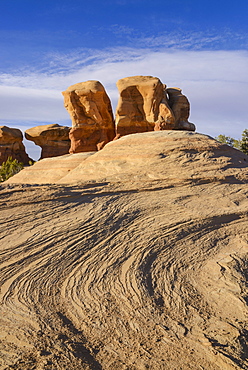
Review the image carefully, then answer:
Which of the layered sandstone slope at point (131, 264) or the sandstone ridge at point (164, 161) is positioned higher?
the sandstone ridge at point (164, 161)

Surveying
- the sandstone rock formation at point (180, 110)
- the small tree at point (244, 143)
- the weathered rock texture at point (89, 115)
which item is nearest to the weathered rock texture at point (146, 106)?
the sandstone rock formation at point (180, 110)

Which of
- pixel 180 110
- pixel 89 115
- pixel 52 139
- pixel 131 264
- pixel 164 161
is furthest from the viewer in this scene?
pixel 52 139

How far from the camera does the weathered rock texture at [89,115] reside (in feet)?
94.3

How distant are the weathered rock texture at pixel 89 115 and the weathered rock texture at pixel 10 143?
519 inches

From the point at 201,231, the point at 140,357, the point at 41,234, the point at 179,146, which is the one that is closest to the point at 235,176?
the point at 179,146

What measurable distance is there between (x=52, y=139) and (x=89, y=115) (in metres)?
12.3

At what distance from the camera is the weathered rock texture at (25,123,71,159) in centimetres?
4053

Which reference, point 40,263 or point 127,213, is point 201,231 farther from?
point 40,263

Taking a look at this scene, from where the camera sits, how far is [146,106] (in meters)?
26.1

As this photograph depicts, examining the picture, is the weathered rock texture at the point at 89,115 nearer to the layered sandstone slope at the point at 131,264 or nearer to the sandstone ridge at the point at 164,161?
the sandstone ridge at the point at 164,161

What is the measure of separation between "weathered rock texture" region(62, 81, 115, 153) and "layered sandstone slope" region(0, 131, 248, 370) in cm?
1952

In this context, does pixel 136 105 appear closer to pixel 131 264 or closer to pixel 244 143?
pixel 244 143

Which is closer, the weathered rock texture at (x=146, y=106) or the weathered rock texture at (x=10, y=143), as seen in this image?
the weathered rock texture at (x=146, y=106)

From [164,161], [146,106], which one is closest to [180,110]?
[146,106]
